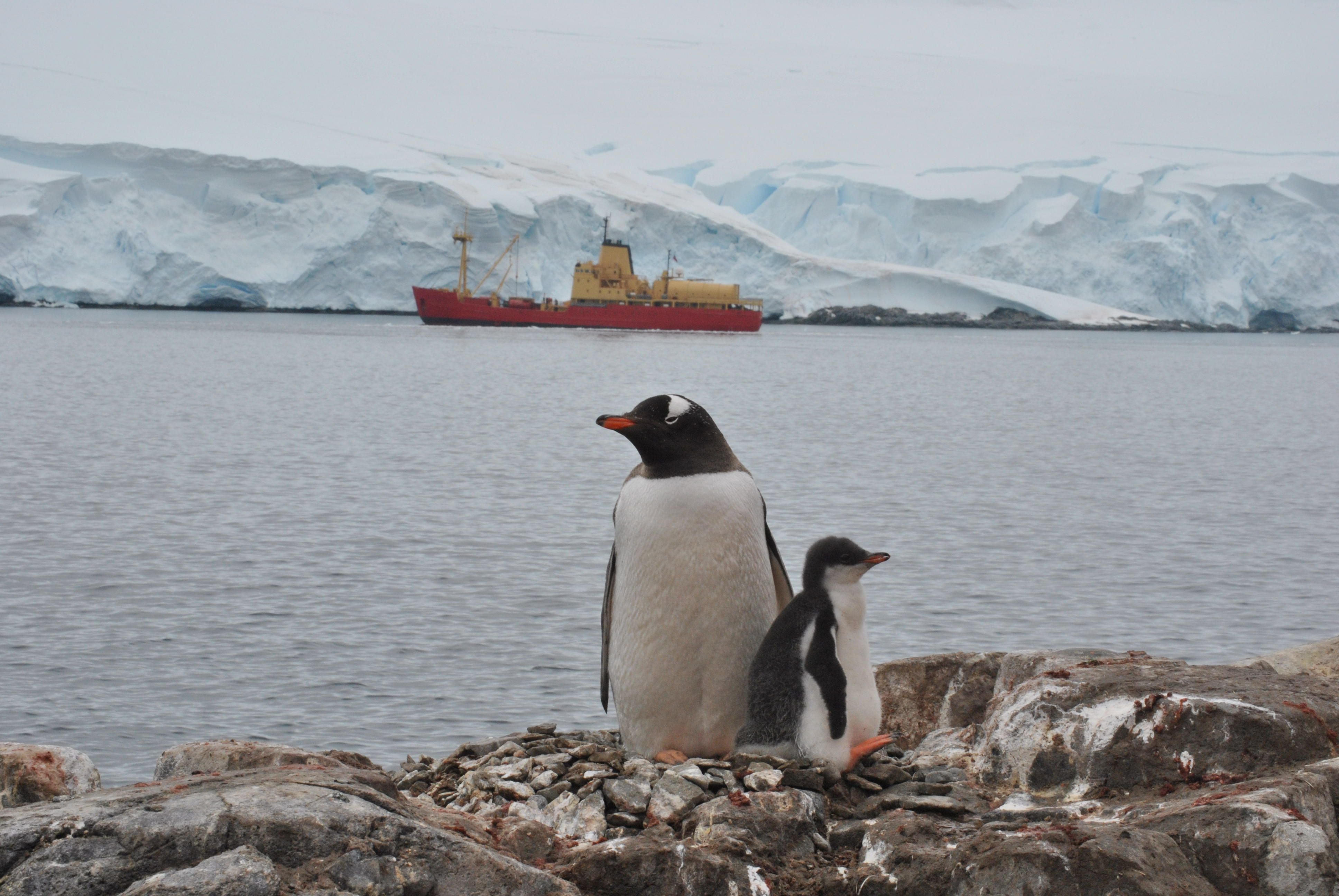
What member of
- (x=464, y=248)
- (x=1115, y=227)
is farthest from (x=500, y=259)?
(x=1115, y=227)

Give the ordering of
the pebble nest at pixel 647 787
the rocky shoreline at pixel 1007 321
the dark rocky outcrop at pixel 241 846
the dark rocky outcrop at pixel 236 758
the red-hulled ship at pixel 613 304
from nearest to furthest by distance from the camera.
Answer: the dark rocky outcrop at pixel 241 846, the pebble nest at pixel 647 787, the dark rocky outcrop at pixel 236 758, the red-hulled ship at pixel 613 304, the rocky shoreline at pixel 1007 321

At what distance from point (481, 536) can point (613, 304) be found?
45.9 metres

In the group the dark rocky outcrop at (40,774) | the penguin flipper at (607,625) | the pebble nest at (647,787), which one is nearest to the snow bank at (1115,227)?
the penguin flipper at (607,625)

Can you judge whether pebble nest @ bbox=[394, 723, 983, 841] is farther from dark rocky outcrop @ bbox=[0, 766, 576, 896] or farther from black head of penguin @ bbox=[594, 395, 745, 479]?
black head of penguin @ bbox=[594, 395, 745, 479]

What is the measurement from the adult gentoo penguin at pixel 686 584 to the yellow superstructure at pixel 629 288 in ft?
166

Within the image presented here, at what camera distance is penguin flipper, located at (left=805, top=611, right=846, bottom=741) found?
10.7ft

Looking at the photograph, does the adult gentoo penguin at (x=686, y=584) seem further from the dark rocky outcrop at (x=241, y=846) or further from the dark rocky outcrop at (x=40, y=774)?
the dark rocky outcrop at (x=40, y=774)

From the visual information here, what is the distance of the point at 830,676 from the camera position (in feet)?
10.7

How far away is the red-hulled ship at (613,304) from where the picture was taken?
54.7 meters

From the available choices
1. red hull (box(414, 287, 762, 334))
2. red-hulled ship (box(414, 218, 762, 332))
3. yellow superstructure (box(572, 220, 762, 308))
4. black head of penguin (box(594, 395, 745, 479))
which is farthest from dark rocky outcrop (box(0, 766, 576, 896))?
red hull (box(414, 287, 762, 334))

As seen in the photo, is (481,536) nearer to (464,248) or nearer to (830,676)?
(830,676)

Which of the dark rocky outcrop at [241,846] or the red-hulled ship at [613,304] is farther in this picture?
the red-hulled ship at [613,304]

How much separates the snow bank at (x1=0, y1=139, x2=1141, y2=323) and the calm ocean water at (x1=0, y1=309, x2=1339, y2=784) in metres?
22.0

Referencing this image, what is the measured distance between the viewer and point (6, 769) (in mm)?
3352
